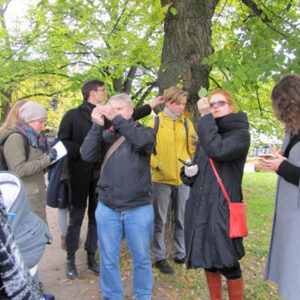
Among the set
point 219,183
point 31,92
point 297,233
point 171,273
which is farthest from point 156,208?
point 31,92

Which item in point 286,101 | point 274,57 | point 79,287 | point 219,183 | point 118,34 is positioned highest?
point 118,34

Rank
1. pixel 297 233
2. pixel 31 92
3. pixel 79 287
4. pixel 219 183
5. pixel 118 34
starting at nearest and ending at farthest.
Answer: pixel 297 233 < pixel 219 183 < pixel 79 287 < pixel 118 34 < pixel 31 92

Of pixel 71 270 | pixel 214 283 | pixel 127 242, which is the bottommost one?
pixel 71 270

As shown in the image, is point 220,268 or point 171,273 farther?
point 171,273

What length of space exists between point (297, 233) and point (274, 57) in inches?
82.3

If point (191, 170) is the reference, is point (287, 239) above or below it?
below

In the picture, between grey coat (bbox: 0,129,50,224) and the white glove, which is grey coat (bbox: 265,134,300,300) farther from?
grey coat (bbox: 0,129,50,224)

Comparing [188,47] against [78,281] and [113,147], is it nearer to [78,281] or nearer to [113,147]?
[113,147]

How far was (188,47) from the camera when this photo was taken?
3.99 m

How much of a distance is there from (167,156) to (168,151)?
0.06m

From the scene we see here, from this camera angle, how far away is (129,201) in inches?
109

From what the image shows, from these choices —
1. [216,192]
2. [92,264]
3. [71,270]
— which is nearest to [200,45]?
[216,192]

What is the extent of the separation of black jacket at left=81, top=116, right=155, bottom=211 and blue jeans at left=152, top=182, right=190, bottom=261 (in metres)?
0.85

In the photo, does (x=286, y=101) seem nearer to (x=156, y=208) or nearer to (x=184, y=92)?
(x=184, y=92)
